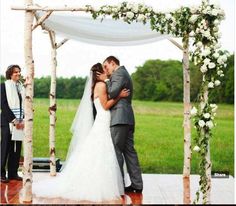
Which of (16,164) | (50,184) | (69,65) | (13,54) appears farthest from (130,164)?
(69,65)

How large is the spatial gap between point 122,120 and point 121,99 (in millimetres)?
284

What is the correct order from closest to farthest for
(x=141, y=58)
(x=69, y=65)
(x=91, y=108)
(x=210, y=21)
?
(x=210, y=21)
(x=91, y=108)
(x=69, y=65)
(x=141, y=58)

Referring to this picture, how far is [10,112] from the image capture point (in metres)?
7.36

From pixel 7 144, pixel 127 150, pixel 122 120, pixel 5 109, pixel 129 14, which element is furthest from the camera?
pixel 7 144

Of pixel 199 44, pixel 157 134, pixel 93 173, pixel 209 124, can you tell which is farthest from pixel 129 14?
pixel 157 134

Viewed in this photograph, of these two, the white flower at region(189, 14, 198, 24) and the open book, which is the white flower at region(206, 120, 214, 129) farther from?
the open book

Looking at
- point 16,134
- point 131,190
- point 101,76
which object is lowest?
point 131,190

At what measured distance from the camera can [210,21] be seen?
18.8ft

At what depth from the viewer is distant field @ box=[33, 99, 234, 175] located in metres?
14.6

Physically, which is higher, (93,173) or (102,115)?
(102,115)

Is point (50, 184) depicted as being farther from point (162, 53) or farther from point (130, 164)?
point (162, 53)

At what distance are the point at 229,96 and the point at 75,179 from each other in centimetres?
1139

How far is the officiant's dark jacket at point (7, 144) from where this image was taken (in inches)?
289

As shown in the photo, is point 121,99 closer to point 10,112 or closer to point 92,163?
point 92,163
